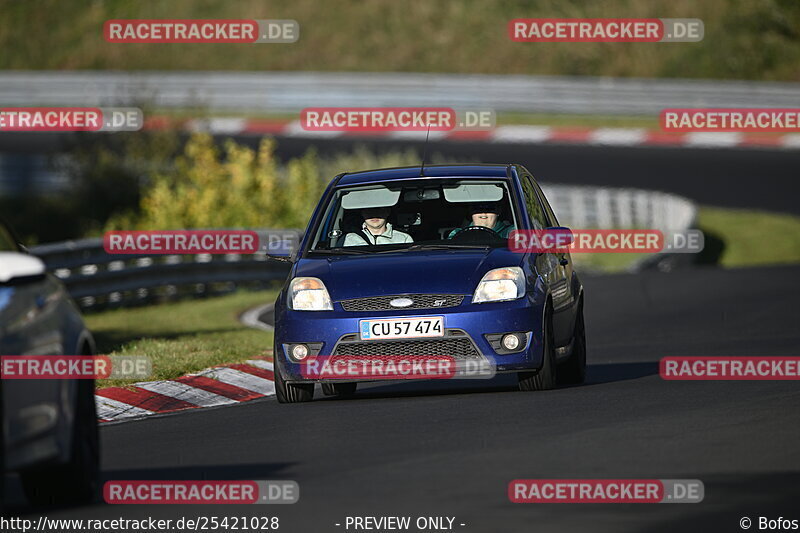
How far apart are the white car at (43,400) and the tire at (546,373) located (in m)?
4.08

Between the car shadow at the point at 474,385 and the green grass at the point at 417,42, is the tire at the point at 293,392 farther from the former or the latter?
the green grass at the point at 417,42

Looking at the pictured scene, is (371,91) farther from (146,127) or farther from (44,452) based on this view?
(44,452)

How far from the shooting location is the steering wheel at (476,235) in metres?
12.3

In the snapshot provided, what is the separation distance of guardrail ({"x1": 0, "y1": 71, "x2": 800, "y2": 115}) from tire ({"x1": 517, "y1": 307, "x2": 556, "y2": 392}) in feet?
105

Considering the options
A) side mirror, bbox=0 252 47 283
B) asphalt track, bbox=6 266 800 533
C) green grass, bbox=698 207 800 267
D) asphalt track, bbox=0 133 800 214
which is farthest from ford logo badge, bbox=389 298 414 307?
asphalt track, bbox=0 133 800 214

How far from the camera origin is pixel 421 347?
11344 millimetres

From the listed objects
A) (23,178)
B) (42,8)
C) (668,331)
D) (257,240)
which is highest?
(42,8)

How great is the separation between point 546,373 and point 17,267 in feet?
17.2

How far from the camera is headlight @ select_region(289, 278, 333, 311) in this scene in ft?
38.2

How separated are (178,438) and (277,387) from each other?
1.60 meters

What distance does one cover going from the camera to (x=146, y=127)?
33531mm

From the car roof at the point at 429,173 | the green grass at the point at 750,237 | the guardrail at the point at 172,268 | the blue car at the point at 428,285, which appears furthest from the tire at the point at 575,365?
the green grass at the point at 750,237

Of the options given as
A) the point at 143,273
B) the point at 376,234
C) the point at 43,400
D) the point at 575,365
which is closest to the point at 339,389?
the point at 376,234

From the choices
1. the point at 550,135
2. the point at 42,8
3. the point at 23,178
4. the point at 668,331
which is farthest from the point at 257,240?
the point at 42,8
